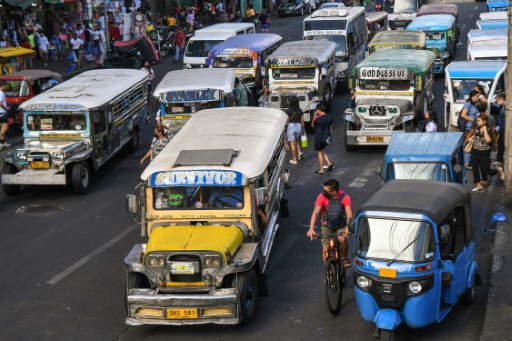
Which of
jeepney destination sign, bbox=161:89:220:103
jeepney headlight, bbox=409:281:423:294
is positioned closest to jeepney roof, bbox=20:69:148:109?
jeepney destination sign, bbox=161:89:220:103

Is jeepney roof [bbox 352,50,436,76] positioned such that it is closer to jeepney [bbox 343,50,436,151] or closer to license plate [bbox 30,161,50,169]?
jeepney [bbox 343,50,436,151]

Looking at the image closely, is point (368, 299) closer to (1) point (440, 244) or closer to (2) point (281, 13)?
(1) point (440, 244)

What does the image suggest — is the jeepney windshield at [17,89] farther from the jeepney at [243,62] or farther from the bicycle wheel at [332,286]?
the bicycle wheel at [332,286]

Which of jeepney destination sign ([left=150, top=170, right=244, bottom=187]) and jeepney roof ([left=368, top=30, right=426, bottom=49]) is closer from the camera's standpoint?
jeepney destination sign ([left=150, top=170, right=244, bottom=187])

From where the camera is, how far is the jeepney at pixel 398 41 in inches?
1210

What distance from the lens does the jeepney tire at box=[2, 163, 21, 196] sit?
20172 mm

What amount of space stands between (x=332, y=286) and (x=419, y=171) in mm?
3953

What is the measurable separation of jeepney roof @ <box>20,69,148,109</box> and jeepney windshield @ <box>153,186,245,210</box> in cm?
749

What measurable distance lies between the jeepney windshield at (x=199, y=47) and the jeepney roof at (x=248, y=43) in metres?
2.45

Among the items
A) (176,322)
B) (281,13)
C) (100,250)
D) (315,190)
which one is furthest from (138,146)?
(281,13)

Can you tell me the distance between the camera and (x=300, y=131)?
2216 cm

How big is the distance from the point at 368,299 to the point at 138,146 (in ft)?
47.8

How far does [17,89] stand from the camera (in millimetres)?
27156

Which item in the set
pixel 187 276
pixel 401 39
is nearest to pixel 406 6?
pixel 401 39
